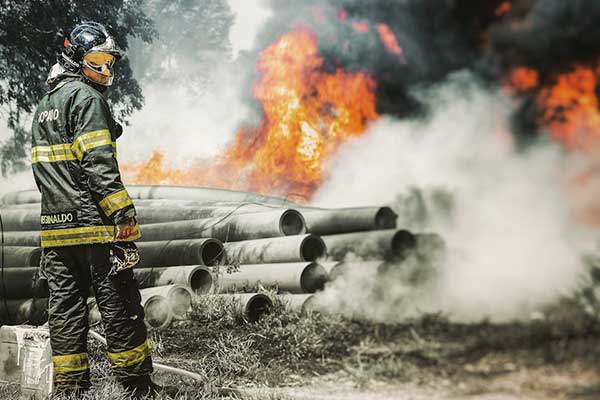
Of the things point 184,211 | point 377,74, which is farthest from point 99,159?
point 377,74

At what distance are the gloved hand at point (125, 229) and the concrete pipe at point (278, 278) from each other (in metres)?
1.52

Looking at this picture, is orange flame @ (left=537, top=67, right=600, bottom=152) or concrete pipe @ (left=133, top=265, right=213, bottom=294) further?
concrete pipe @ (left=133, top=265, right=213, bottom=294)

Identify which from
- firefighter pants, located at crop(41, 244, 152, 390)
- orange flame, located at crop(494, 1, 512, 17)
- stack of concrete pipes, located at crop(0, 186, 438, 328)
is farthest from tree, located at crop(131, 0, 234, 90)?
orange flame, located at crop(494, 1, 512, 17)

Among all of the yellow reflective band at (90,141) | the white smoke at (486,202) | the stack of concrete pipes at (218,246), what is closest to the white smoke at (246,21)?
the stack of concrete pipes at (218,246)

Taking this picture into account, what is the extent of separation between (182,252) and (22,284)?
180 centimetres

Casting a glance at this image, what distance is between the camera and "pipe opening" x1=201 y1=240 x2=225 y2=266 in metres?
5.69

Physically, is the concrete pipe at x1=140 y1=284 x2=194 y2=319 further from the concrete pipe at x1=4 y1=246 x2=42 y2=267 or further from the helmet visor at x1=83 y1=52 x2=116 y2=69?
the helmet visor at x1=83 y1=52 x2=116 y2=69

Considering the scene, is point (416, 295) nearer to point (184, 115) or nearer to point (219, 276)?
point (219, 276)

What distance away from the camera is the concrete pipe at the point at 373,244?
4.53 m

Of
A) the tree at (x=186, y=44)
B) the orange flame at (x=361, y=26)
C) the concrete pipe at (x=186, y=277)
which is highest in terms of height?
the tree at (x=186, y=44)

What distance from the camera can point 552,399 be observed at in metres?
2.97

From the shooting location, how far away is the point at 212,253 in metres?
5.77

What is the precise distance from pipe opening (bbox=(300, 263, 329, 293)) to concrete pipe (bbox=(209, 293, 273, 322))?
0.32 metres

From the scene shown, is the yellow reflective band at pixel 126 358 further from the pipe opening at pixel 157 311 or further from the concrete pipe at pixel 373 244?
the concrete pipe at pixel 373 244
